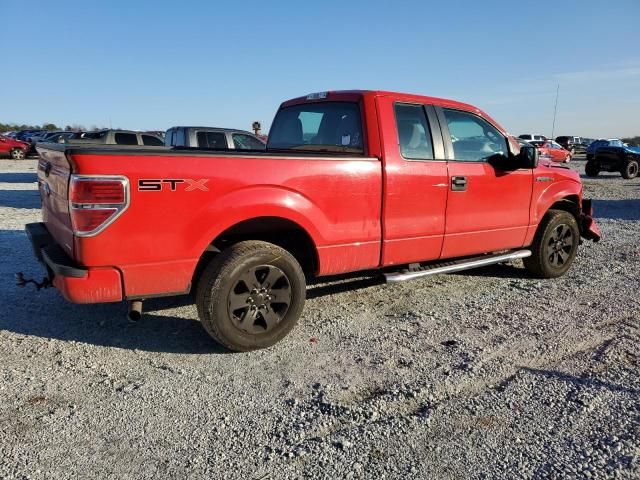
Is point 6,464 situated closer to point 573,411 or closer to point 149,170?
point 149,170

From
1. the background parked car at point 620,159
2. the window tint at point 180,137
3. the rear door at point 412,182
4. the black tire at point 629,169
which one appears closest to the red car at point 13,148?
the window tint at point 180,137

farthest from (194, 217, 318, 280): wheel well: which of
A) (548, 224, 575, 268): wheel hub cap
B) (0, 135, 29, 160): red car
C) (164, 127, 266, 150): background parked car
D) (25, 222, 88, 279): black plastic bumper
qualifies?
(0, 135, 29, 160): red car

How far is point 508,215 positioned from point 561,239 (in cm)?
111

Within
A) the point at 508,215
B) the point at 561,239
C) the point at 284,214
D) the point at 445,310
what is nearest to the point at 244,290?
the point at 284,214

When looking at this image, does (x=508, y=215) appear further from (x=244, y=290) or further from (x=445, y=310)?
(x=244, y=290)

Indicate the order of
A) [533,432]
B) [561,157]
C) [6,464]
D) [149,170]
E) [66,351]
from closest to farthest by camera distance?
1. [6,464]
2. [533,432]
3. [149,170]
4. [66,351]
5. [561,157]

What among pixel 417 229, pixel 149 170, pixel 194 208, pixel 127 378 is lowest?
pixel 127 378

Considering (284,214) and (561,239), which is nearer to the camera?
(284,214)

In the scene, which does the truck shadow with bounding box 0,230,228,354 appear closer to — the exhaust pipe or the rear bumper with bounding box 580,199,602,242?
the exhaust pipe

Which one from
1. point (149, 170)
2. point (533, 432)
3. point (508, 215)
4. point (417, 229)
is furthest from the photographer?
point (508, 215)

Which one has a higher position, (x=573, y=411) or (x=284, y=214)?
(x=284, y=214)

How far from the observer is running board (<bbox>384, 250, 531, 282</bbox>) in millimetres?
4359

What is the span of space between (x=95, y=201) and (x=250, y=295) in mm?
1247

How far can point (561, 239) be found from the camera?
5.81 meters
